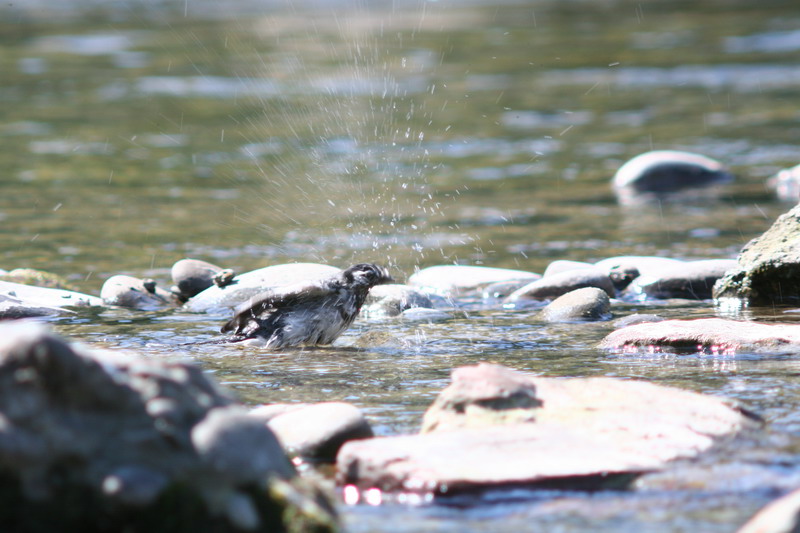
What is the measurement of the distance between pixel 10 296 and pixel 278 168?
694 centimetres

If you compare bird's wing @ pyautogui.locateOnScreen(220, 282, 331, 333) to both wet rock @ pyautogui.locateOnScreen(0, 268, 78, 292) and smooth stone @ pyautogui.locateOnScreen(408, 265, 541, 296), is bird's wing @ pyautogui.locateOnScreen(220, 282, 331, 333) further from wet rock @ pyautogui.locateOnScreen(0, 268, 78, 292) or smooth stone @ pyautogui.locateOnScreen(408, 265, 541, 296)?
wet rock @ pyautogui.locateOnScreen(0, 268, 78, 292)

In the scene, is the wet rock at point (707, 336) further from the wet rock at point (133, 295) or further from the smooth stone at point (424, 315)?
the wet rock at point (133, 295)

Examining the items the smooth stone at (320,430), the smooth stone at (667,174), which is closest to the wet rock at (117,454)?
the smooth stone at (320,430)

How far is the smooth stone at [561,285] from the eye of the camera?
24.9 ft

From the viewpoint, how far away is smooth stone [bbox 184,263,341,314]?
744cm

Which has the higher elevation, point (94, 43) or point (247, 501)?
point (94, 43)

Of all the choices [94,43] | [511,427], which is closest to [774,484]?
[511,427]

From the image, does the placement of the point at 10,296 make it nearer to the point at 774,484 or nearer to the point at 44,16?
the point at 774,484

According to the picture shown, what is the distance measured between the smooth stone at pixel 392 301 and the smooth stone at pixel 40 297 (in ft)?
6.09

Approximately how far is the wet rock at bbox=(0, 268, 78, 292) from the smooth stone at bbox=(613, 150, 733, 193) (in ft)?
22.2

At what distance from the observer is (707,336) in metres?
5.54

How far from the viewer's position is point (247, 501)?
9.66 feet

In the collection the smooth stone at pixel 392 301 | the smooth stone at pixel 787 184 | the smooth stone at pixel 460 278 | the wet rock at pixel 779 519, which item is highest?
the smooth stone at pixel 787 184

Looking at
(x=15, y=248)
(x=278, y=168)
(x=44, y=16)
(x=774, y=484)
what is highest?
(x=44, y=16)
